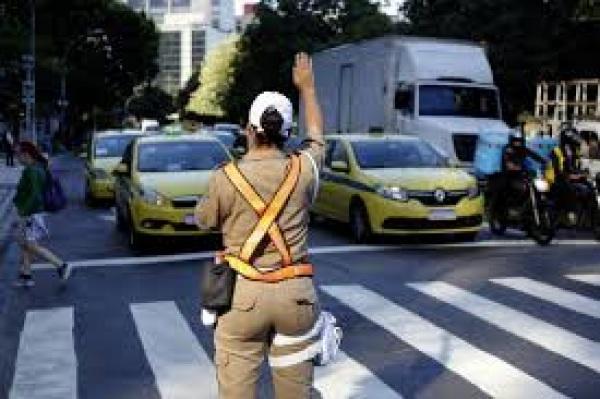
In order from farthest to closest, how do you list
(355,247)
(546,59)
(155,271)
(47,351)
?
(546,59)
(355,247)
(155,271)
(47,351)

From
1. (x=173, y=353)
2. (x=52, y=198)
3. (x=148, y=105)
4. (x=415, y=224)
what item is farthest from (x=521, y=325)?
(x=148, y=105)

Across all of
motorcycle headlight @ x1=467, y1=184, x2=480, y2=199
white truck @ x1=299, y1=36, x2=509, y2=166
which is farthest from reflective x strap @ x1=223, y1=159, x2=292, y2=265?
white truck @ x1=299, y1=36, x2=509, y2=166

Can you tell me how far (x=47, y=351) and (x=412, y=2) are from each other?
4622cm

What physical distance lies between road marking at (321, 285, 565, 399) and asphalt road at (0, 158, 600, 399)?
0.05 ft

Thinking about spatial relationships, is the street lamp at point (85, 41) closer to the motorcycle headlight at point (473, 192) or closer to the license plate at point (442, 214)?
the motorcycle headlight at point (473, 192)

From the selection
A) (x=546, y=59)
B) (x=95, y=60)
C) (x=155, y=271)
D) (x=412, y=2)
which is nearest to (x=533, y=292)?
(x=155, y=271)

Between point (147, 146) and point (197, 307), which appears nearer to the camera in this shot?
point (197, 307)

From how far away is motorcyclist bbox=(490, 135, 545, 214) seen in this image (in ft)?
51.4

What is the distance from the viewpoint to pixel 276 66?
78.9 metres

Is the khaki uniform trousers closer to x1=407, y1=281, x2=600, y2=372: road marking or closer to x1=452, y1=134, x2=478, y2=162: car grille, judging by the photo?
x1=407, y1=281, x2=600, y2=372: road marking

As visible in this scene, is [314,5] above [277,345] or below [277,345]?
above

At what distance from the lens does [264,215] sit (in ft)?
14.3

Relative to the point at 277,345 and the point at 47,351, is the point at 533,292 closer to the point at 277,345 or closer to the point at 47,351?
the point at 47,351

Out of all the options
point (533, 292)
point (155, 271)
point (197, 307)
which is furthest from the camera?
point (155, 271)
